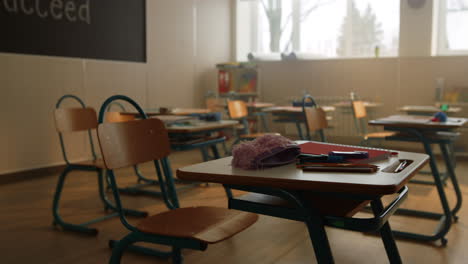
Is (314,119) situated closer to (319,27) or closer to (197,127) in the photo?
(197,127)

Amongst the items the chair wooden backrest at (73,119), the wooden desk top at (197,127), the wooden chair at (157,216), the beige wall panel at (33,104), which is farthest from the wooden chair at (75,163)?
the beige wall panel at (33,104)

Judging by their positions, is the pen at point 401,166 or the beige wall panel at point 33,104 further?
the beige wall panel at point 33,104

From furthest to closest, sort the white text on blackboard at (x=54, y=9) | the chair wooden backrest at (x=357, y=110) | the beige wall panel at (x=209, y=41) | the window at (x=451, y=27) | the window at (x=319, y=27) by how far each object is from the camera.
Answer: the beige wall panel at (x=209, y=41) < the window at (x=319, y=27) < the window at (x=451, y=27) < the chair wooden backrest at (x=357, y=110) < the white text on blackboard at (x=54, y=9)

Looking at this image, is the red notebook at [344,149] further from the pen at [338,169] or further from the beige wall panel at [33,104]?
the beige wall panel at [33,104]

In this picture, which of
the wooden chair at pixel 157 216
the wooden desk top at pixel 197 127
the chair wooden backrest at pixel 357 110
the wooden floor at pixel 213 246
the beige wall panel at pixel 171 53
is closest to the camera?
the wooden chair at pixel 157 216

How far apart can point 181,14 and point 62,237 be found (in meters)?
4.66

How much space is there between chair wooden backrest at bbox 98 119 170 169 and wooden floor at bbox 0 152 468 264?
0.85 meters

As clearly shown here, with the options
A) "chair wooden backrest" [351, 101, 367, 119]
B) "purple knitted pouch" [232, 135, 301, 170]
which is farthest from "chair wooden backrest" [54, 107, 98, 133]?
"chair wooden backrest" [351, 101, 367, 119]

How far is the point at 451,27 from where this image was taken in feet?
21.1

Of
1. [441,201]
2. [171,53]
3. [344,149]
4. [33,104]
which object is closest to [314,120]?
[441,201]

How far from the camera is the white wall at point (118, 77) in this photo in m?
4.50

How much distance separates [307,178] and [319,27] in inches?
261

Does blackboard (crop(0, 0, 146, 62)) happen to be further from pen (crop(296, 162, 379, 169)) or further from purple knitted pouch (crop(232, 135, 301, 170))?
pen (crop(296, 162, 379, 169))

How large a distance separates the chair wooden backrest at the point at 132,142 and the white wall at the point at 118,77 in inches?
127
